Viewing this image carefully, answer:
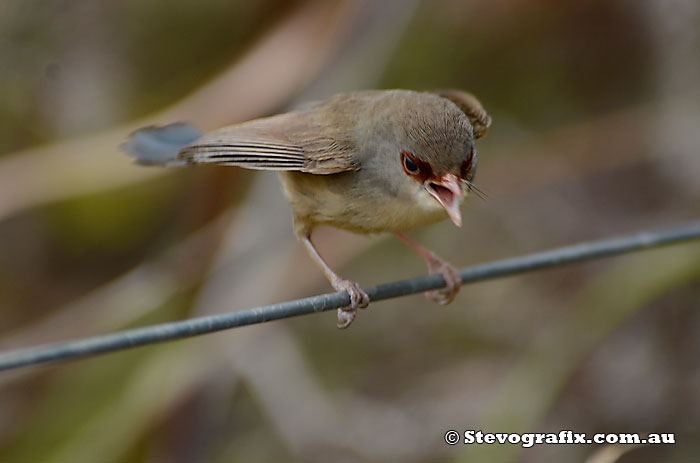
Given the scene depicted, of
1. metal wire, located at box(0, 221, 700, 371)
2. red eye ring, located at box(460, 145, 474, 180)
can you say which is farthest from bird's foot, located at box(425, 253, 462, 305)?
red eye ring, located at box(460, 145, 474, 180)

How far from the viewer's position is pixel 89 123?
6.39m

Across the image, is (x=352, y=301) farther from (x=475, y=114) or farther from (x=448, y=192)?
(x=475, y=114)

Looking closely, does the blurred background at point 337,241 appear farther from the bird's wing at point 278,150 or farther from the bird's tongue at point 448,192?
the bird's wing at point 278,150

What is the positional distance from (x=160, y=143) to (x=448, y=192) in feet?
4.41

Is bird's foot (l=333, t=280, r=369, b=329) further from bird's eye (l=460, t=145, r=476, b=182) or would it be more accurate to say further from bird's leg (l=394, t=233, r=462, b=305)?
bird's eye (l=460, t=145, r=476, b=182)

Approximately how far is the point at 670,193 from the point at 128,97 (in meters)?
4.30

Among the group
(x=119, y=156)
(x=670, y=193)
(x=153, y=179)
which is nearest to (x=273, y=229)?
(x=119, y=156)

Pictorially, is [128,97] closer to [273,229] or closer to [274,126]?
[273,229]

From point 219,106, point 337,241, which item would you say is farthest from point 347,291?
point 219,106

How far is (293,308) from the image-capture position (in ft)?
7.34

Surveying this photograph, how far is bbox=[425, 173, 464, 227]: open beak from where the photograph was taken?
104 inches

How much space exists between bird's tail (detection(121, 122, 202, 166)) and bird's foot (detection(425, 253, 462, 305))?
1.21 meters

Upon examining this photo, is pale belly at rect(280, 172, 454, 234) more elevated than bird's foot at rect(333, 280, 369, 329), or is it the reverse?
pale belly at rect(280, 172, 454, 234)

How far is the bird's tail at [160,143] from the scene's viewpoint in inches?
127
